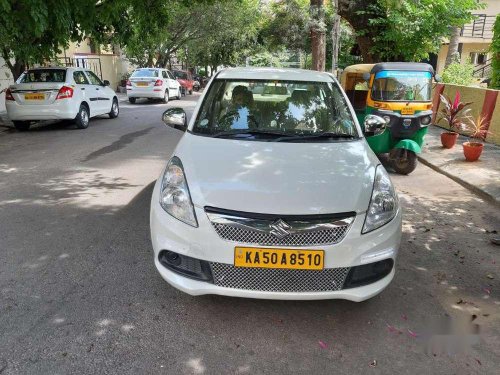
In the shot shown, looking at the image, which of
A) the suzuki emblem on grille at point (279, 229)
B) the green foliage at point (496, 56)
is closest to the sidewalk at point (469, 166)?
the green foliage at point (496, 56)

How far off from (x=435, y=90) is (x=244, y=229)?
1242 cm

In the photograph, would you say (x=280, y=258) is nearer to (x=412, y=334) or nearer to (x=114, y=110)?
(x=412, y=334)

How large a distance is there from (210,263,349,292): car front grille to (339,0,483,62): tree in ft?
45.6

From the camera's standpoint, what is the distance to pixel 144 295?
348 cm

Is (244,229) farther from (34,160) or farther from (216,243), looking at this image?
(34,160)

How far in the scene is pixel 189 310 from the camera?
3283 millimetres

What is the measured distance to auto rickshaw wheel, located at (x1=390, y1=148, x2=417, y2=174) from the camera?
7555 mm

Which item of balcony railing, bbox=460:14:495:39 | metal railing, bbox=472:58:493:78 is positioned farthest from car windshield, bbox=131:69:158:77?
balcony railing, bbox=460:14:495:39

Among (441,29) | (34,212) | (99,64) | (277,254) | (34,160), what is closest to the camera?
(277,254)

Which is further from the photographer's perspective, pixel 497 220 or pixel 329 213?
A: pixel 497 220

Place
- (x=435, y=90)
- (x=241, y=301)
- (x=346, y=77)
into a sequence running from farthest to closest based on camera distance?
(x=435, y=90)
(x=346, y=77)
(x=241, y=301)

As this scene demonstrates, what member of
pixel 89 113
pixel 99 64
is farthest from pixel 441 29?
pixel 99 64

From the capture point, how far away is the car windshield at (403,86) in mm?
8031

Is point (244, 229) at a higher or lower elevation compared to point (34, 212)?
higher
